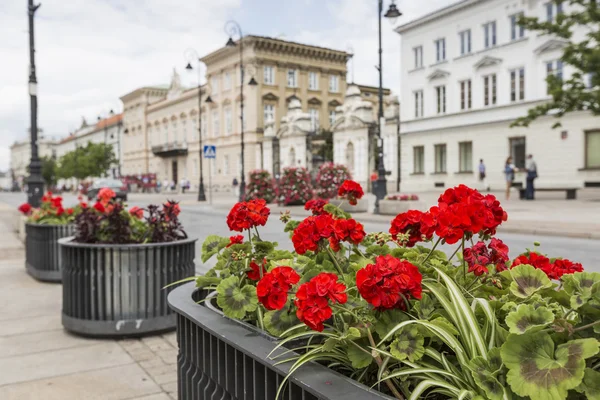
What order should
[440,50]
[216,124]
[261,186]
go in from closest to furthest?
[261,186]
[440,50]
[216,124]

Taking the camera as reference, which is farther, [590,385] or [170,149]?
[170,149]

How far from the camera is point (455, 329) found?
1.67 meters

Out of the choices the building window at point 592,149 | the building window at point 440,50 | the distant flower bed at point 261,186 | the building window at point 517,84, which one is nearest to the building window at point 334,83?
the building window at point 440,50

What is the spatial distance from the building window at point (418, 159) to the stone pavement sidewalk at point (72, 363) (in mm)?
34751

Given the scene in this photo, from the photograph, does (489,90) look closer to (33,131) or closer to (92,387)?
(33,131)

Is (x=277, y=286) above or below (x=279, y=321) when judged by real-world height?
above

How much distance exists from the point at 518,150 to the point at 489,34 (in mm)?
7302

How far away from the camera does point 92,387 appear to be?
356 cm

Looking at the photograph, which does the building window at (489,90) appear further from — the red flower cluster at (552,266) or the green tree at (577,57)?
the red flower cluster at (552,266)

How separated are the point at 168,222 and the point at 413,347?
364 cm

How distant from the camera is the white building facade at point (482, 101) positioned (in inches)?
1173

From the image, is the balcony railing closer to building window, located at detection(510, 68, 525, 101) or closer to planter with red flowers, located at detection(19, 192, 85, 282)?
building window, located at detection(510, 68, 525, 101)

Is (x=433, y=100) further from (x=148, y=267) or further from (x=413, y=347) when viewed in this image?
(x=413, y=347)

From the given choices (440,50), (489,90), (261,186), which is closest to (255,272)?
(261,186)
